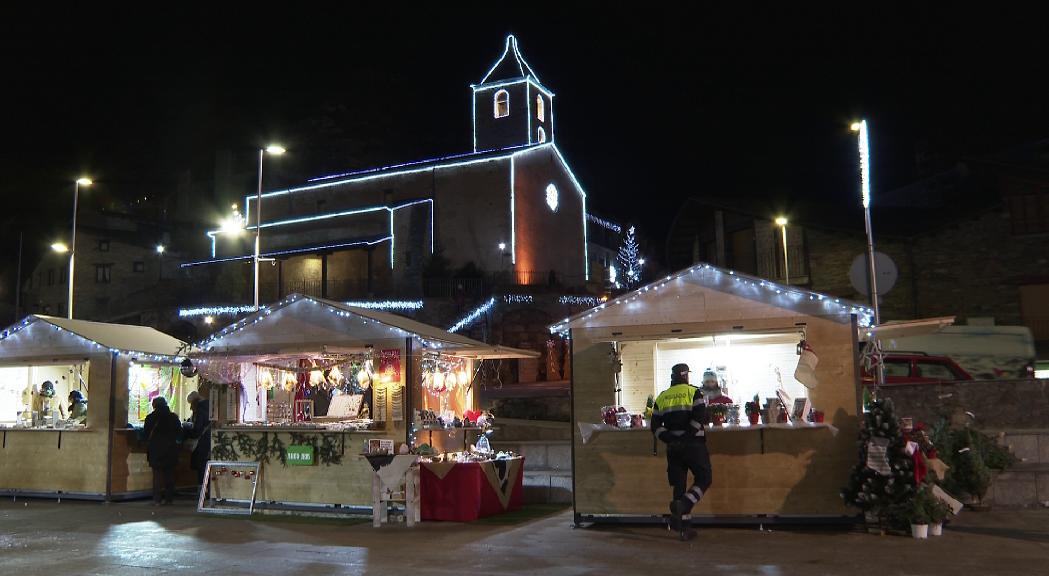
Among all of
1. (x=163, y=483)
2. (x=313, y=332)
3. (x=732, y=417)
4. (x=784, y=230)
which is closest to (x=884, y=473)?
(x=732, y=417)

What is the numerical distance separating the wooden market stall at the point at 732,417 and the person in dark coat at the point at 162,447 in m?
7.20

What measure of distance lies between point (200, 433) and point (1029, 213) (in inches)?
901

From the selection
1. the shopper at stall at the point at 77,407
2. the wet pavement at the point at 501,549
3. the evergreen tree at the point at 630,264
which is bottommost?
the wet pavement at the point at 501,549

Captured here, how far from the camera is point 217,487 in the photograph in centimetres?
1349

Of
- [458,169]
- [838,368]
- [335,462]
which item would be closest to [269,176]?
[458,169]

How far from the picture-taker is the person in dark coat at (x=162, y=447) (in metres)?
14.2

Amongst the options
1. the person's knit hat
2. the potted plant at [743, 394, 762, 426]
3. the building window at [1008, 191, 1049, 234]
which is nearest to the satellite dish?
the potted plant at [743, 394, 762, 426]

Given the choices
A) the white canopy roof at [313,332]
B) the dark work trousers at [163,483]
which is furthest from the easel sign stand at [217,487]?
the white canopy roof at [313,332]

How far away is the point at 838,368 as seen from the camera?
1045 centimetres

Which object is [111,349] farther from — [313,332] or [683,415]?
[683,415]

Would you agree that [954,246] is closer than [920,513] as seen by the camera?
No

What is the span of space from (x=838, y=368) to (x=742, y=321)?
4.21 ft

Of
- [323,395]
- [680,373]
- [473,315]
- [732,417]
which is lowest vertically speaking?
[732,417]

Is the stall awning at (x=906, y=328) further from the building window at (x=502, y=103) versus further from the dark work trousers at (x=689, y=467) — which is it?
the building window at (x=502, y=103)
